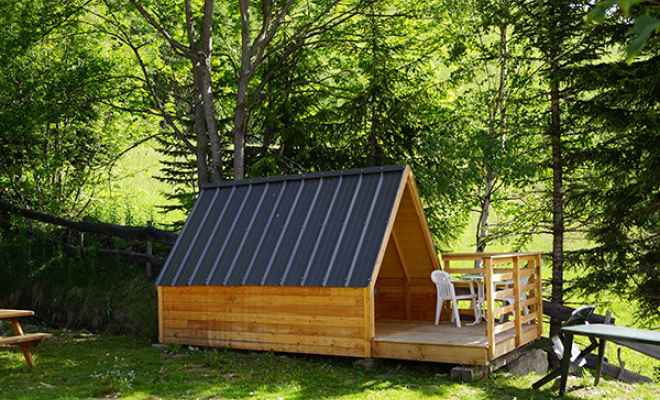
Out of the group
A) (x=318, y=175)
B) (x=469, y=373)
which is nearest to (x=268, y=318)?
(x=318, y=175)

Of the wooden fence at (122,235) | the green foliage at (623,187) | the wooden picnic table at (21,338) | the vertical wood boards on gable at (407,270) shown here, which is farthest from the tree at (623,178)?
the wooden picnic table at (21,338)

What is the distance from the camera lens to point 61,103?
513 inches

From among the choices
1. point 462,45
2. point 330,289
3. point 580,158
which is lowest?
point 330,289

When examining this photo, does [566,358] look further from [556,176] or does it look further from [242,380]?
[556,176]

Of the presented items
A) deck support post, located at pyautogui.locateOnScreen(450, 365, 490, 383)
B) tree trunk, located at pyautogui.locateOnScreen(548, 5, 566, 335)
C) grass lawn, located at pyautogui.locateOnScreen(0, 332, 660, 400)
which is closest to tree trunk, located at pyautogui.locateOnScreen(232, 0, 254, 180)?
grass lawn, located at pyautogui.locateOnScreen(0, 332, 660, 400)

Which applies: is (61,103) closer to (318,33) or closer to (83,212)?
(83,212)

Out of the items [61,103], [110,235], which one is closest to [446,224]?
[110,235]

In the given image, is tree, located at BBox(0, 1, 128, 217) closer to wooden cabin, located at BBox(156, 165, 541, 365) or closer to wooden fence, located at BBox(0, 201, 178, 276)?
wooden fence, located at BBox(0, 201, 178, 276)

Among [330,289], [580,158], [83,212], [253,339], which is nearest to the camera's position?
[330,289]

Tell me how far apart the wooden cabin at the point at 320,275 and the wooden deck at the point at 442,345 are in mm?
13

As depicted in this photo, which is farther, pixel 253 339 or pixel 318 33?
pixel 318 33

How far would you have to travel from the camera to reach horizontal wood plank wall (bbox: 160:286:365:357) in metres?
7.56

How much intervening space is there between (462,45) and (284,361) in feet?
27.1

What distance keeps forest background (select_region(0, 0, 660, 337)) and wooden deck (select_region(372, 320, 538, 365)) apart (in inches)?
110
